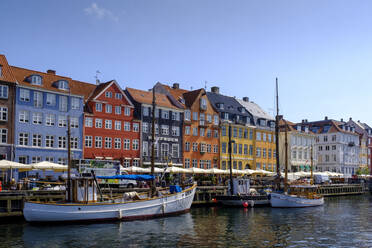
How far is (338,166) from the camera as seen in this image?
103500 millimetres

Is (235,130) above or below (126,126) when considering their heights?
above

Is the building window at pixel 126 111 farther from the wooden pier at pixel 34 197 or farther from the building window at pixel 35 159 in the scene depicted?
the wooden pier at pixel 34 197

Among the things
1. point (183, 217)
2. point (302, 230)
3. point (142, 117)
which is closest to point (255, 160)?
point (142, 117)

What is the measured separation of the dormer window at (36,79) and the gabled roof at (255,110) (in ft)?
137

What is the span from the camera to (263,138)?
278ft

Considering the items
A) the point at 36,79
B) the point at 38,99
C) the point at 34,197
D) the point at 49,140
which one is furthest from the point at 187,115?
the point at 34,197

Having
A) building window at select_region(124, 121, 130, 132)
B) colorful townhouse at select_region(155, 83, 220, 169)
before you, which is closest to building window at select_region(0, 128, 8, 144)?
building window at select_region(124, 121, 130, 132)

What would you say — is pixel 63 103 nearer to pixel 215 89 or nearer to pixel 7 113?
pixel 7 113

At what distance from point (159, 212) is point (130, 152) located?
1005 inches

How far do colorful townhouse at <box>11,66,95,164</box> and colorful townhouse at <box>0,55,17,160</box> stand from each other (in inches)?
23.0

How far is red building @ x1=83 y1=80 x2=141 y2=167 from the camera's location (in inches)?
2307

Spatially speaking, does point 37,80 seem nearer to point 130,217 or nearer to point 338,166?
point 130,217

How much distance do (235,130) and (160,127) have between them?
688 inches

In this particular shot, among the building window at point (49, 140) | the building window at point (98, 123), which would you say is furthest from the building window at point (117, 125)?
the building window at point (49, 140)
